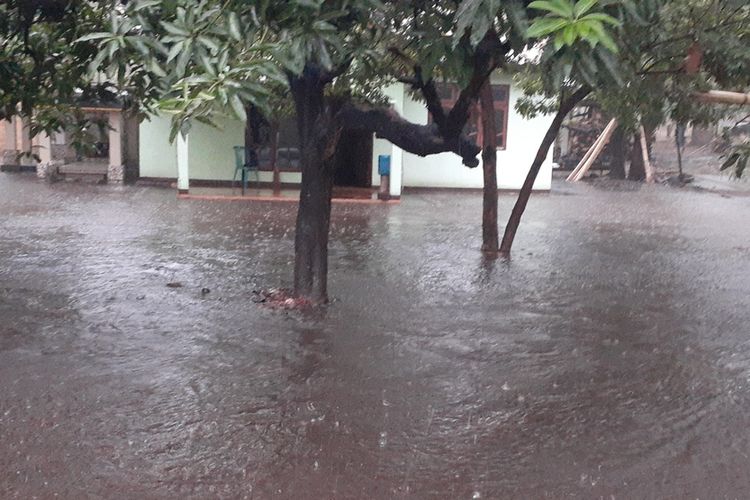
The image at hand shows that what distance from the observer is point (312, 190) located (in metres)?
8.13

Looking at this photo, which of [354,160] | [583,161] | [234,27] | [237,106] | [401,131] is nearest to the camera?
[237,106]

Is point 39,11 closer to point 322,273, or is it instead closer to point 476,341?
point 322,273

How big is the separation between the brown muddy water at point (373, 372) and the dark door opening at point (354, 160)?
8.77 metres

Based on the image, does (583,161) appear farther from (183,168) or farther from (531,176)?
(531,176)

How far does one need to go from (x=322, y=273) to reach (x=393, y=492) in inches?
169

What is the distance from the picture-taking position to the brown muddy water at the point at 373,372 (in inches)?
182

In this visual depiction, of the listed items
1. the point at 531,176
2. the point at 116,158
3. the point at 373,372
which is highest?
the point at 116,158

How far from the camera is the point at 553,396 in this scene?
601cm

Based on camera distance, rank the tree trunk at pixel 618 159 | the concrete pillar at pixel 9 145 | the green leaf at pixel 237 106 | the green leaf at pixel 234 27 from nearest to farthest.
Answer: the green leaf at pixel 237 106 → the green leaf at pixel 234 27 → the concrete pillar at pixel 9 145 → the tree trunk at pixel 618 159

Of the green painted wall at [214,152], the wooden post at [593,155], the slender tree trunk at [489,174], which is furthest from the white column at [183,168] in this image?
the wooden post at [593,155]

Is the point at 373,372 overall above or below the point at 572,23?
below

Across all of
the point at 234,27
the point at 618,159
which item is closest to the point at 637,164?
the point at 618,159

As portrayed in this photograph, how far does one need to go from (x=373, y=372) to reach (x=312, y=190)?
2.33 meters

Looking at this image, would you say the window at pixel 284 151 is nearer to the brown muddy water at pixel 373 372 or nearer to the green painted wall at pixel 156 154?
the green painted wall at pixel 156 154
